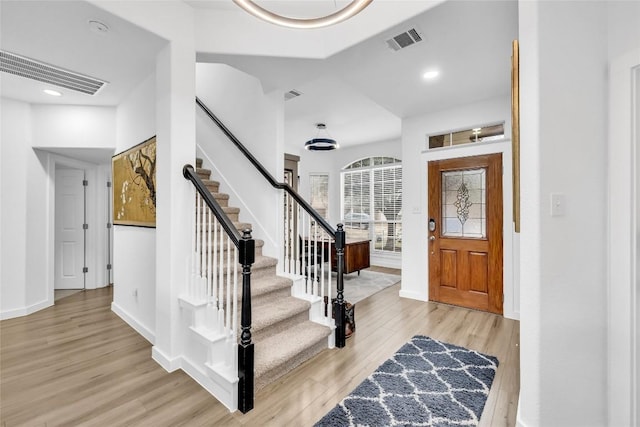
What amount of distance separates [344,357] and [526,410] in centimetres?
133

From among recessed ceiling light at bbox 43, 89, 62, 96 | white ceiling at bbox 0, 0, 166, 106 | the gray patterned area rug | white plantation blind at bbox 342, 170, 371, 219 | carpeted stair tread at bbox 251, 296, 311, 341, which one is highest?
recessed ceiling light at bbox 43, 89, 62, 96

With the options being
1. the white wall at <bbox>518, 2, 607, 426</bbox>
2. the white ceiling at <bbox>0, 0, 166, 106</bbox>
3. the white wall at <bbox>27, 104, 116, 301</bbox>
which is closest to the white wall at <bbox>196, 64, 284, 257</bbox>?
the white ceiling at <bbox>0, 0, 166, 106</bbox>

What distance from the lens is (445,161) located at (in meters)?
3.96

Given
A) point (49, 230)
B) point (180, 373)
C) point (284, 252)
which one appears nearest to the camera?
point (180, 373)

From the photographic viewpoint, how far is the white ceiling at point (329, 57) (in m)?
2.04

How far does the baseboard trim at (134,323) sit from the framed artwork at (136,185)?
105 cm

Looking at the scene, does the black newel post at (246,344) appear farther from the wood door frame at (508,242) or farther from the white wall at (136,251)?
the wood door frame at (508,242)

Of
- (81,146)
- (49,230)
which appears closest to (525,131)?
(81,146)

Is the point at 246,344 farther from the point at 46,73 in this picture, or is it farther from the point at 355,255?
the point at 355,255

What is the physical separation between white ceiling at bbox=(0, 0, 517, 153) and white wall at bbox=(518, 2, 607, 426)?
1.91ft

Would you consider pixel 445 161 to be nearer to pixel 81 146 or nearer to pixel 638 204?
pixel 638 204

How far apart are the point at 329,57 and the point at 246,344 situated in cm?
245

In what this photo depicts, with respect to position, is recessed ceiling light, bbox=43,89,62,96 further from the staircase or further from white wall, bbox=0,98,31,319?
the staircase

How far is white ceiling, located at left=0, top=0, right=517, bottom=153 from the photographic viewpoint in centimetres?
204
